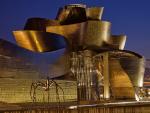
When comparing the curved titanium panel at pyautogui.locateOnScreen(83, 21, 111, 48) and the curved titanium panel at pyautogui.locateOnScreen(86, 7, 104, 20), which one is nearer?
the curved titanium panel at pyautogui.locateOnScreen(83, 21, 111, 48)

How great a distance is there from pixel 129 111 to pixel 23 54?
6596 mm

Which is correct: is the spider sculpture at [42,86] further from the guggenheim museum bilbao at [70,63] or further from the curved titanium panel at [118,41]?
the curved titanium panel at [118,41]

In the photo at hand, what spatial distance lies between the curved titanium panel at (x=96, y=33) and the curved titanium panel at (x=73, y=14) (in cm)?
77

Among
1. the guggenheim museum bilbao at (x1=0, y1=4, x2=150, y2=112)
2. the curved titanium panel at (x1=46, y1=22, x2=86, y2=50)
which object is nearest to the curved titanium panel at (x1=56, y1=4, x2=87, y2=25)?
the guggenheim museum bilbao at (x1=0, y1=4, x2=150, y2=112)

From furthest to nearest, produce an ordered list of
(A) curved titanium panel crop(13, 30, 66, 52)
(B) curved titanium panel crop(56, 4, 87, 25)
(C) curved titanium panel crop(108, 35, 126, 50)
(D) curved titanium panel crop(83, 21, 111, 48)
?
(C) curved titanium panel crop(108, 35, 126, 50) → (B) curved titanium panel crop(56, 4, 87, 25) → (D) curved titanium panel crop(83, 21, 111, 48) → (A) curved titanium panel crop(13, 30, 66, 52)

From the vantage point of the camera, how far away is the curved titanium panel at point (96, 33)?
21905 mm

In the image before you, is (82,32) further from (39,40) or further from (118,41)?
(118,41)

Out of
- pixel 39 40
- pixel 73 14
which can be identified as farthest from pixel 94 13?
pixel 39 40

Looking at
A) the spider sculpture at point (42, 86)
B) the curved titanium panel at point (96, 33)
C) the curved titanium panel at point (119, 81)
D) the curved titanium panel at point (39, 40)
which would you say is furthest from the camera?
the curved titanium panel at point (96, 33)

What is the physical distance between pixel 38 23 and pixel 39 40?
10.8 feet

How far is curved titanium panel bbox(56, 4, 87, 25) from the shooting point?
22281 mm

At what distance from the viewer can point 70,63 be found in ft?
66.5

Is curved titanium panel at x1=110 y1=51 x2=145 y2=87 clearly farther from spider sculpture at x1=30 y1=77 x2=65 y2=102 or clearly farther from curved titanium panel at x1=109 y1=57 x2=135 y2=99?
spider sculpture at x1=30 y1=77 x2=65 y2=102

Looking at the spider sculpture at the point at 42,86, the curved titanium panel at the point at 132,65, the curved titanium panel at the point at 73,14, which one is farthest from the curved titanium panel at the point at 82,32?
the spider sculpture at the point at 42,86
